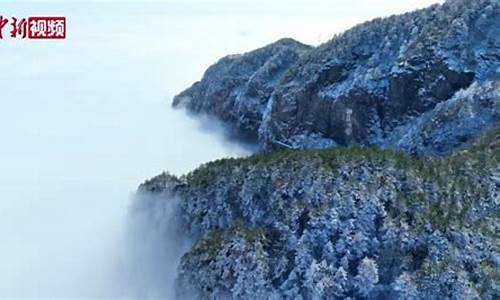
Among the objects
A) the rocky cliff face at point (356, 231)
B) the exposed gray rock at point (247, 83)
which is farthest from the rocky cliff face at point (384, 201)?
the exposed gray rock at point (247, 83)

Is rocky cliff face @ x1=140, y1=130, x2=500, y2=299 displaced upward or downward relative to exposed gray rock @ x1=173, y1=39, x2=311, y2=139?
downward

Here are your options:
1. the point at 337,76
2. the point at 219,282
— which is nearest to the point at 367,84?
the point at 337,76

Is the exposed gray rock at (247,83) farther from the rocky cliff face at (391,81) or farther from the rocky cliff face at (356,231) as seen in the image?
the rocky cliff face at (356,231)

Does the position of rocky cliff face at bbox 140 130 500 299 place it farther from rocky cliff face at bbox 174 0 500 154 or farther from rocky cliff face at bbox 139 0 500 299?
rocky cliff face at bbox 174 0 500 154

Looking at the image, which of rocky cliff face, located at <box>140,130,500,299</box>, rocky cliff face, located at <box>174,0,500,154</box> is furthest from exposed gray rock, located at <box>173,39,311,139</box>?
rocky cliff face, located at <box>140,130,500,299</box>

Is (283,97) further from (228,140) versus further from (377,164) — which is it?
(377,164)

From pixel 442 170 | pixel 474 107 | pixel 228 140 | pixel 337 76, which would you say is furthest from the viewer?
pixel 228 140
